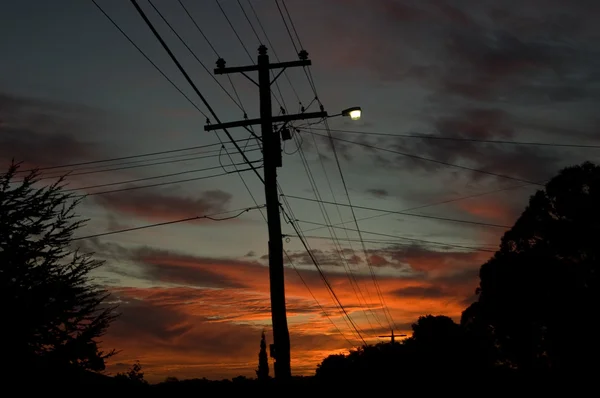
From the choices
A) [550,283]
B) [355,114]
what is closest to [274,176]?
[355,114]

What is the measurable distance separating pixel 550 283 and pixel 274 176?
80.4 feet

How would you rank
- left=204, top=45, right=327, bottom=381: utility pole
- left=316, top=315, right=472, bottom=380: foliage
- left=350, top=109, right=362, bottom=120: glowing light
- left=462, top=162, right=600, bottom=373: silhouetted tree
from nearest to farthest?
left=204, top=45, right=327, bottom=381: utility pole → left=350, top=109, right=362, bottom=120: glowing light → left=316, top=315, right=472, bottom=380: foliage → left=462, top=162, right=600, bottom=373: silhouetted tree

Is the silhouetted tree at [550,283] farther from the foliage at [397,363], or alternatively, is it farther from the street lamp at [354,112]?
the street lamp at [354,112]

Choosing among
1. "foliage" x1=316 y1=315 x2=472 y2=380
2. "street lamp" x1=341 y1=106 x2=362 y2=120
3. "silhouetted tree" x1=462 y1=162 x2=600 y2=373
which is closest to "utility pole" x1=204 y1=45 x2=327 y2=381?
"street lamp" x1=341 y1=106 x2=362 y2=120

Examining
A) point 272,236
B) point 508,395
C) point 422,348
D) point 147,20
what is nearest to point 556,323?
point 422,348

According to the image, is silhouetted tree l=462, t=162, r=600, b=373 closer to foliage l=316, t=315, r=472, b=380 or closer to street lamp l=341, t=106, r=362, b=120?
foliage l=316, t=315, r=472, b=380

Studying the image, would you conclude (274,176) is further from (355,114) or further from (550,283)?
(550,283)

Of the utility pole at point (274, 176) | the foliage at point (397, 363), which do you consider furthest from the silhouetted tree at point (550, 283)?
the utility pole at point (274, 176)

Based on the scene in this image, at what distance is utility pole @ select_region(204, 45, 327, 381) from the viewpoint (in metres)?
18.1

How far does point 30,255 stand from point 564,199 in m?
28.1

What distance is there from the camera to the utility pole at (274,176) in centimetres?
1809

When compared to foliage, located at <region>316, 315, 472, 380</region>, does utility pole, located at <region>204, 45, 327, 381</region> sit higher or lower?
higher

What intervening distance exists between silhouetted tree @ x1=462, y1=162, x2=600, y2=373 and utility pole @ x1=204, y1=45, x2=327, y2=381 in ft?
69.1

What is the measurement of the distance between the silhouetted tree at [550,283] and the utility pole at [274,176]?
69.1ft
